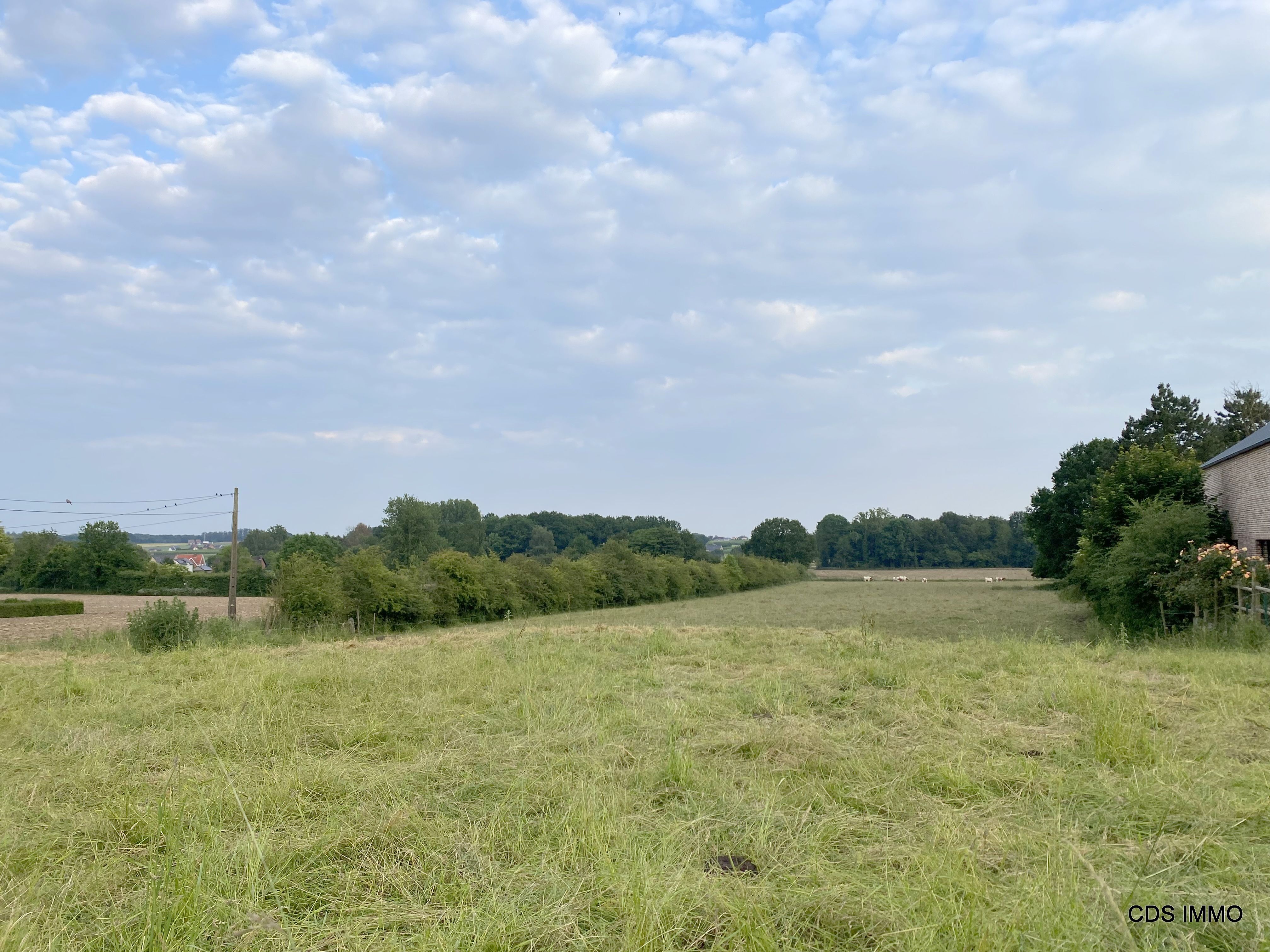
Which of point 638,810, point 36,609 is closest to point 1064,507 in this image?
point 638,810

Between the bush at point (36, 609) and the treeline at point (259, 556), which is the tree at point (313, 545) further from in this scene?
the bush at point (36, 609)

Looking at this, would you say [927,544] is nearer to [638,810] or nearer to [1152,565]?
[1152,565]

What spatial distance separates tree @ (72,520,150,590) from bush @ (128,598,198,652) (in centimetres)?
4483

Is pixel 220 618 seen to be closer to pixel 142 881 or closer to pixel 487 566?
pixel 487 566

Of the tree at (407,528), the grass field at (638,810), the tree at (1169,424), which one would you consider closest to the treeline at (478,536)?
the tree at (407,528)

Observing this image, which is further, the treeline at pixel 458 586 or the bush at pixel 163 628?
the treeline at pixel 458 586

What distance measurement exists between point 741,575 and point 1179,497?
4405 cm

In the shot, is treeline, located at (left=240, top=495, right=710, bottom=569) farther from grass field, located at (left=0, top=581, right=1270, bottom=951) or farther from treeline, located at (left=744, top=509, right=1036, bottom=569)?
grass field, located at (left=0, top=581, right=1270, bottom=951)

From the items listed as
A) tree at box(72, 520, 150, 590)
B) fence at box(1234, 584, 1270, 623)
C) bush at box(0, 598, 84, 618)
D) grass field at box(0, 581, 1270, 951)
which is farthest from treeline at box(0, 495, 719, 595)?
fence at box(1234, 584, 1270, 623)

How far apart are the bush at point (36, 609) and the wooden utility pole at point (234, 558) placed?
11281 mm

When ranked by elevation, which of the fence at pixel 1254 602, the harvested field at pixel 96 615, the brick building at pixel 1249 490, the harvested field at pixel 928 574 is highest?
the brick building at pixel 1249 490

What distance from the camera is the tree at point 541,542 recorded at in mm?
95625

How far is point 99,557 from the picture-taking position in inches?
2008

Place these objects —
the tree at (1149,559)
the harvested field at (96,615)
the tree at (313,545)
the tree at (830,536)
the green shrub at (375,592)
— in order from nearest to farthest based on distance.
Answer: the tree at (1149,559) < the harvested field at (96,615) < the green shrub at (375,592) < the tree at (313,545) < the tree at (830,536)
